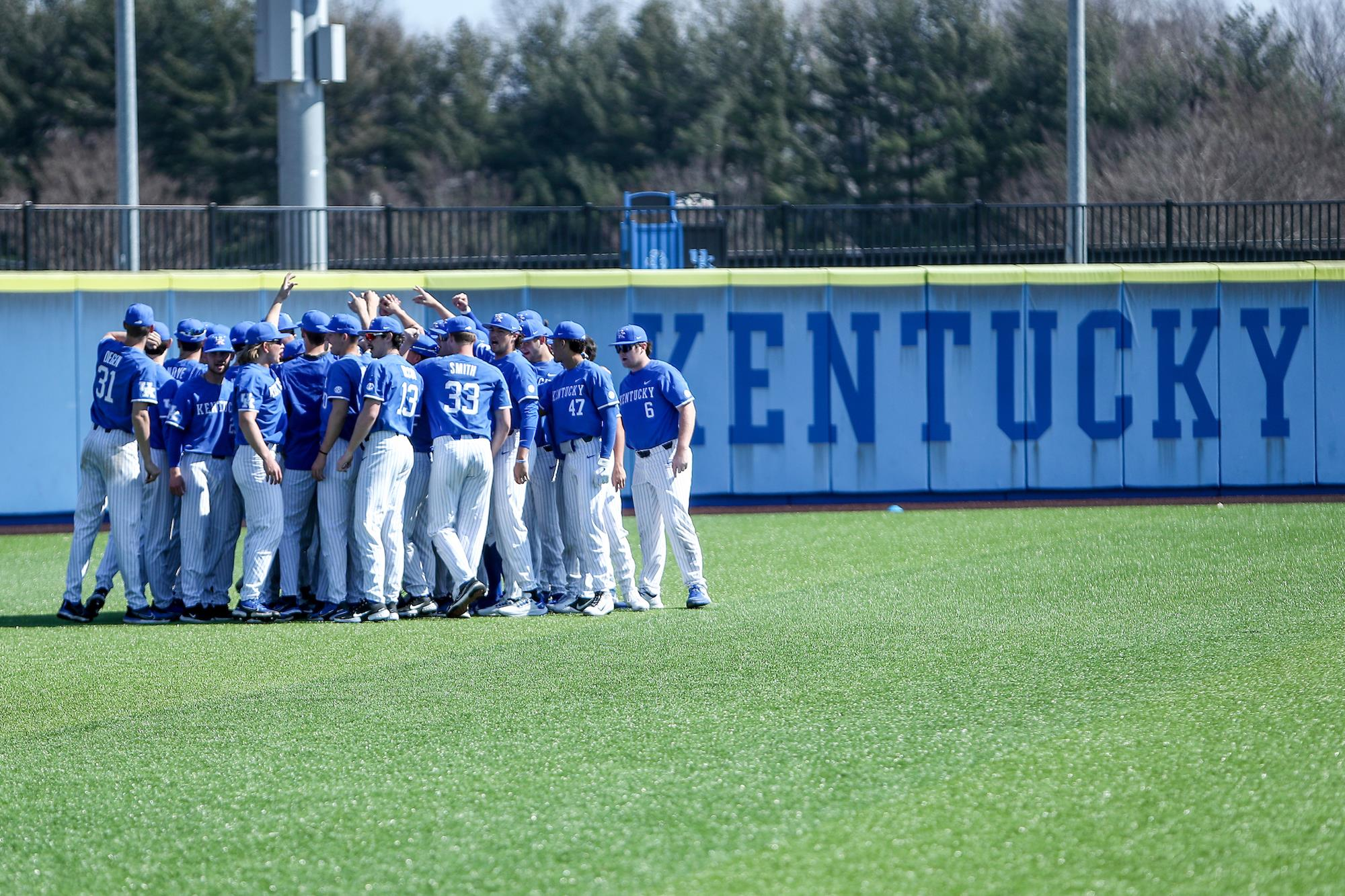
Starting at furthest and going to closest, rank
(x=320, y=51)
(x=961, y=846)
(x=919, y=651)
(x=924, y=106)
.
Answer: (x=924, y=106) → (x=320, y=51) → (x=919, y=651) → (x=961, y=846)

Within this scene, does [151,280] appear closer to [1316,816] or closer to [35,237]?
[35,237]

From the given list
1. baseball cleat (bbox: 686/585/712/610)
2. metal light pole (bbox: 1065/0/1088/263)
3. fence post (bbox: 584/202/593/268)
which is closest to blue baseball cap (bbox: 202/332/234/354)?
baseball cleat (bbox: 686/585/712/610)

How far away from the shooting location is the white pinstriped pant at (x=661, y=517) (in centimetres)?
948

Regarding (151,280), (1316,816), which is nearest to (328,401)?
(151,280)

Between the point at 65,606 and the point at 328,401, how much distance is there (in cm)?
198

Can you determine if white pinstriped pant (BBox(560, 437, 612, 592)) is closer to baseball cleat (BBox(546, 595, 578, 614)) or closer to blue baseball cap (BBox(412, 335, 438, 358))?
baseball cleat (BBox(546, 595, 578, 614))

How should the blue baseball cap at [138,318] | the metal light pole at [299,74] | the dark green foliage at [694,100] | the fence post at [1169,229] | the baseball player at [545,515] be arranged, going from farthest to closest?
the dark green foliage at [694,100] → the metal light pole at [299,74] → the fence post at [1169,229] → the baseball player at [545,515] → the blue baseball cap at [138,318]

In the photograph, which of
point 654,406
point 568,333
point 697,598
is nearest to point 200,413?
point 568,333

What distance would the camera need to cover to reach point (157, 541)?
9.62 meters

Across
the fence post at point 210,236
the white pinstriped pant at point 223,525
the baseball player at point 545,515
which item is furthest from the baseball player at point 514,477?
the fence post at point 210,236

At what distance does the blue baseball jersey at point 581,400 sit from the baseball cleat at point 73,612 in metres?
3.00

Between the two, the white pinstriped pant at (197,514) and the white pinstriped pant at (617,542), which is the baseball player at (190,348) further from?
the white pinstriped pant at (617,542)

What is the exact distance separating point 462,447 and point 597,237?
6625 mm

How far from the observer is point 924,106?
1825 inches
